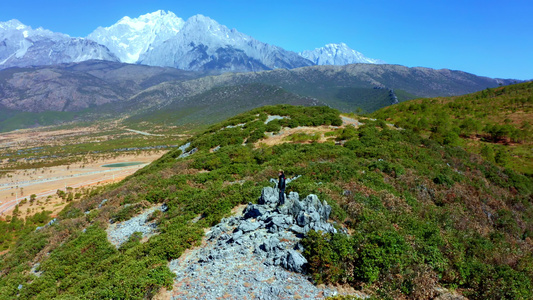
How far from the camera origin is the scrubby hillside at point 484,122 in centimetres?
3328

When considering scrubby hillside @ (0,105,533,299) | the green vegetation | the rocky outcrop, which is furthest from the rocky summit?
the green vegetation

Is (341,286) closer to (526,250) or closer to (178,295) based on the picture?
(178,295)

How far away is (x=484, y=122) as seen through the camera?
4491 centimetres

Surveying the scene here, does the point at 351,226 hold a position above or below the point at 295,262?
above

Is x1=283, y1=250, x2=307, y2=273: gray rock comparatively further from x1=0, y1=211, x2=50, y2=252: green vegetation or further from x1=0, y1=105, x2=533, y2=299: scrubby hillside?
x1=0, y1=211, x2=50, y2=252: green vegetation

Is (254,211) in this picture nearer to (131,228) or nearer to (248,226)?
(248,226)

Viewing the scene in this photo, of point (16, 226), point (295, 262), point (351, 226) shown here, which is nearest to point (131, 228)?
point (295, 262)

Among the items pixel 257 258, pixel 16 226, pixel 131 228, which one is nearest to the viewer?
pixel 257 258

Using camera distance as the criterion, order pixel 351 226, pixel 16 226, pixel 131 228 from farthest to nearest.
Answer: pixel 16 226
pixel 131 228
pixel 351 226

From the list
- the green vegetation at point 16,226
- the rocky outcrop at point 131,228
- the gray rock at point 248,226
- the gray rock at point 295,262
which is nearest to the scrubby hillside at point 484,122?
the gray rock at point 248,226

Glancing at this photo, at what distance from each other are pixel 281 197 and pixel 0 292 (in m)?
14.0

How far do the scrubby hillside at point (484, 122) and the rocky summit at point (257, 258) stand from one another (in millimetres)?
29404

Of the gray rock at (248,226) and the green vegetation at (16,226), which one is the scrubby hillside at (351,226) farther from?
the green vegetation at (16,226)

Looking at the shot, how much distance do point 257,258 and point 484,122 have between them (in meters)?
53.8
